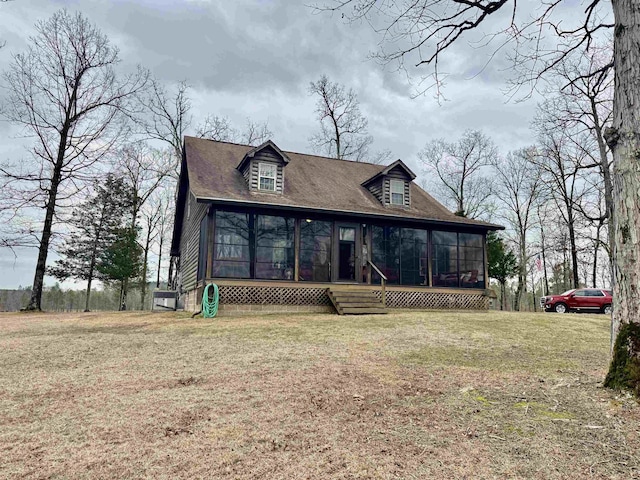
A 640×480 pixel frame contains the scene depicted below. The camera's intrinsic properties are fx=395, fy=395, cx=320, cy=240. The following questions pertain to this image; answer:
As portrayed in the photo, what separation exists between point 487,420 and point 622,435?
39.2 inches

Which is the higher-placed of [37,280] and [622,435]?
[37,280]

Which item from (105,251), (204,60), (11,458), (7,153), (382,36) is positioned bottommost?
(11,458)

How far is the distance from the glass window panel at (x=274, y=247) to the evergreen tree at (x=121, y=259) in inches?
610

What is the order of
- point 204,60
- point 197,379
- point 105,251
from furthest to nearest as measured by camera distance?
point 105,251
point 204,60
point 197,379

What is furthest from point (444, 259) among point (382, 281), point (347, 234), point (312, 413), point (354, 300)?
point (312, 413)

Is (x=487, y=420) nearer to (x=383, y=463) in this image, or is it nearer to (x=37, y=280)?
(x=383, y=463)

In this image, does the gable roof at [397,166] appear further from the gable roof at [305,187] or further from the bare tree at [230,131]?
the bare tree at [230,131]

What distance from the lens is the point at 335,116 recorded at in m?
29.2

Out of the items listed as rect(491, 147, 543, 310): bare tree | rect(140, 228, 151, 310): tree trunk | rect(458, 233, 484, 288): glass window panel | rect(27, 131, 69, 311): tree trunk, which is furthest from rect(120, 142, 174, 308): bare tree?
rect(491, 147, 543, 310): bare tree

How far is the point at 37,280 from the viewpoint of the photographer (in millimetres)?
17672

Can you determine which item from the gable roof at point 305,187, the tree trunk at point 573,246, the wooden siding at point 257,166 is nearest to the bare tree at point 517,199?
the tree trunk at point 573,246

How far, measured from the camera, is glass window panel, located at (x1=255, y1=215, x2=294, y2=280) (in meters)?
13.6

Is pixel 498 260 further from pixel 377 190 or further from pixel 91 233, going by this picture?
pixel 91 233

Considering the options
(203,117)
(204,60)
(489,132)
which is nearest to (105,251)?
(203,117)
